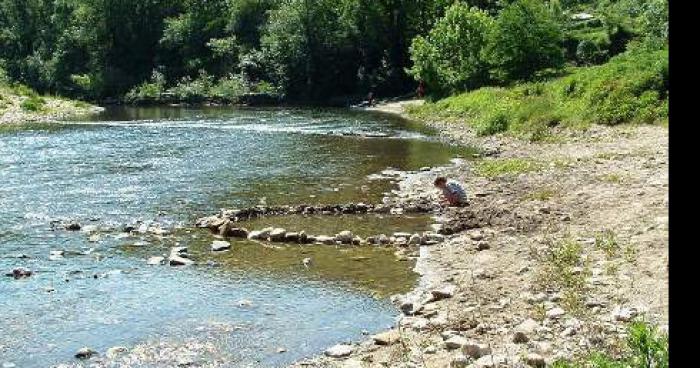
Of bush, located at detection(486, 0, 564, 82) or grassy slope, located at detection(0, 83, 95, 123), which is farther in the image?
grassy slope, located at detection(0, 83, 95, 123)

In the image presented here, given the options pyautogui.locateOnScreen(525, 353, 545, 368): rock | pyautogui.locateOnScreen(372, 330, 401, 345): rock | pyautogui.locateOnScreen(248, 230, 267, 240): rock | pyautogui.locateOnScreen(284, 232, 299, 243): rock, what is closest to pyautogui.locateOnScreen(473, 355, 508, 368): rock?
pyautogui.locateOnScreen(525, 353, 545, 368): rock

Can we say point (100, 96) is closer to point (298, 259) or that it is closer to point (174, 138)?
point (174, 138)

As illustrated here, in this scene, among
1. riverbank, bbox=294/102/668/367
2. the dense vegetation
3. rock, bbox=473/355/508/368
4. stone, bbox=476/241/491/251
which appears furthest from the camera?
the dense vegetation

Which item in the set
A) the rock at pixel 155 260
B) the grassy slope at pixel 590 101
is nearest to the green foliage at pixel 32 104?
the grassy slope at pixel 590 101

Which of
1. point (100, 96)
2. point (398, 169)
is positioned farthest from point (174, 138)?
point (100, 96)

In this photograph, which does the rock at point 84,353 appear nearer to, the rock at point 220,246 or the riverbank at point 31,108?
the rock at point 220,246

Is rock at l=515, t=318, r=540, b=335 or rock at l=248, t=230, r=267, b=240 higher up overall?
rock at l=515, t=318, r=540, b=335

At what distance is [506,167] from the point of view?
25.3 m

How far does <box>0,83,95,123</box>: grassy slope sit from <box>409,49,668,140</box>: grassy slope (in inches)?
1393

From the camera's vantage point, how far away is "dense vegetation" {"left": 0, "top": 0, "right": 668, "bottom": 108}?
56.3m

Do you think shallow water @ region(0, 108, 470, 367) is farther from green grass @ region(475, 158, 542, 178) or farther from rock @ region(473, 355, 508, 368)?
green grass @ region(475, 158, 542, 178)

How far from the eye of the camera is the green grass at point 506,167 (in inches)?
967

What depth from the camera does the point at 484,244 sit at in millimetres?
15211

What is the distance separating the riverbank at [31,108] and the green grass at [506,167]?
1639 inches
